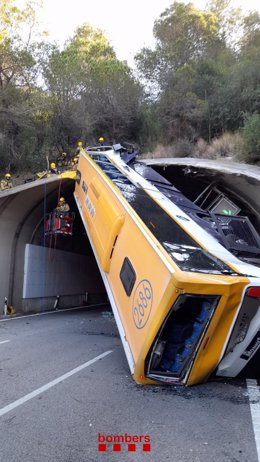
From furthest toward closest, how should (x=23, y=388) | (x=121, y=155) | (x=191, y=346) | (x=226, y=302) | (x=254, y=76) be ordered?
(x=254, y=76), (x=121, y=155), (x=23, y=388), (x=191, y=346), (x=226, y=302)

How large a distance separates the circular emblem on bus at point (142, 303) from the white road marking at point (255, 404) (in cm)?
144

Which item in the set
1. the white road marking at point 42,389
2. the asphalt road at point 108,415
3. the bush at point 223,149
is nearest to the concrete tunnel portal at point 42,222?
the bush at point 223,149

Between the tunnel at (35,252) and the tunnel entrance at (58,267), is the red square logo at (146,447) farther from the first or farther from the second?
the tunnel entrance at (58,267)

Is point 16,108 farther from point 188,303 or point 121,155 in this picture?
point 188,303

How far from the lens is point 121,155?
1095cm

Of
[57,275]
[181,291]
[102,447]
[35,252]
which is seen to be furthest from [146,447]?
[57,275]

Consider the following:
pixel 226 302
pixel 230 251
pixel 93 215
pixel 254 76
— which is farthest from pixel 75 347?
pixel 254 76

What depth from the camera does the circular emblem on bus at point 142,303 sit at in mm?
4723

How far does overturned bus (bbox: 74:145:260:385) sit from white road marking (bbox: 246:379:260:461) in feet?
0.82

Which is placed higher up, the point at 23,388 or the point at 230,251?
the point at 230,251

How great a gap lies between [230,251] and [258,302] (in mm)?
1593

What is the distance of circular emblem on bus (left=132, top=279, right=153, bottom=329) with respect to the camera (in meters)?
4.72

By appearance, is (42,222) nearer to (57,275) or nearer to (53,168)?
(57,275)

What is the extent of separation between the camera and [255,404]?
441 cm
